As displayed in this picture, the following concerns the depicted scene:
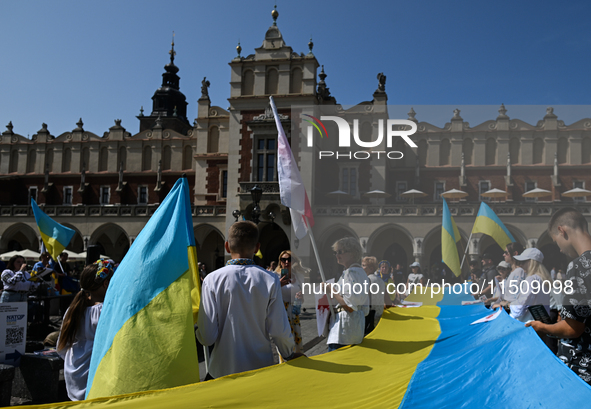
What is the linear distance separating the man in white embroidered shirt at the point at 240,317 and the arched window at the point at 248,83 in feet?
81.9

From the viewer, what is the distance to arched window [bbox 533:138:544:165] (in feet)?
93.5

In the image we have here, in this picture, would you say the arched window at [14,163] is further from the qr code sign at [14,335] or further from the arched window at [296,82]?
the qr code sign at [14,335]

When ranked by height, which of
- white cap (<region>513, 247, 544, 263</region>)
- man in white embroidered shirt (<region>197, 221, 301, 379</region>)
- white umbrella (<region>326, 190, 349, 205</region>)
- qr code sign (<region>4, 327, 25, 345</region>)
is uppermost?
white umbrella (<region>326, 190, 349, 205</region>)

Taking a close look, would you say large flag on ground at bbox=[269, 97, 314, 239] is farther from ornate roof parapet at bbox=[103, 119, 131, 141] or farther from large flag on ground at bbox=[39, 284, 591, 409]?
ornate roof parapet at bbox=[103, 119, 131, 141]

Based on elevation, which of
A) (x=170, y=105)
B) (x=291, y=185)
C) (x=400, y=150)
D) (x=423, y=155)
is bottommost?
(x=291, y=185)

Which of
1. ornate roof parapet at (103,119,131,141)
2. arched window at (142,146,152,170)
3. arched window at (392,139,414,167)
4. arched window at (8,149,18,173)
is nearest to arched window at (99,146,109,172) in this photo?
ornate roof parapet at (103,119,131,141)

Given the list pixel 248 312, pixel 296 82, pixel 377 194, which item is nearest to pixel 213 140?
pixel 296 82

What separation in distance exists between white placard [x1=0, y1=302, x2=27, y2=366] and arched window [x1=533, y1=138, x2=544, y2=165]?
30.0 m

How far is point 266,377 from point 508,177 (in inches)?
1143

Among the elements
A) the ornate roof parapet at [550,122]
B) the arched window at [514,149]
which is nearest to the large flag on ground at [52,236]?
the arched window at [514,149]

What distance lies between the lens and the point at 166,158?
33188mm

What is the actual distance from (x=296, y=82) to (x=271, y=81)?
1524mm

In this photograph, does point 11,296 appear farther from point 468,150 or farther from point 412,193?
point 468,150

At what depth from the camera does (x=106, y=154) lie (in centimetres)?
3403
